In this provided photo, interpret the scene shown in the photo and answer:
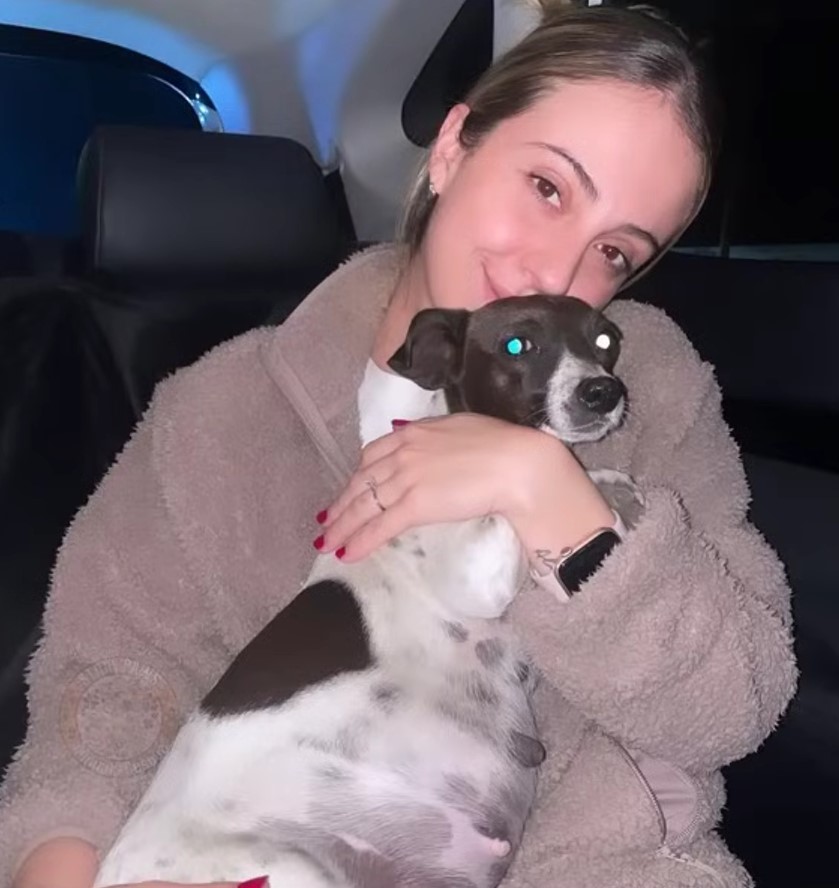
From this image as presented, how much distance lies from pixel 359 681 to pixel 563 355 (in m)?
0.52

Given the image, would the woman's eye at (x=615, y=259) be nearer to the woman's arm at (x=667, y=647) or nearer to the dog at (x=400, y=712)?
the dog at (x=400, y=712)

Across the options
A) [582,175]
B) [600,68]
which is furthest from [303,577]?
[600,68]

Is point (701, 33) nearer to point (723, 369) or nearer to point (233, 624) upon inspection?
point (723, 369)

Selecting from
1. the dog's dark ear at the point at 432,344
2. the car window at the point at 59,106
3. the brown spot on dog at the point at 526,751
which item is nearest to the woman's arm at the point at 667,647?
the brown spot on dog at the point at 526,751

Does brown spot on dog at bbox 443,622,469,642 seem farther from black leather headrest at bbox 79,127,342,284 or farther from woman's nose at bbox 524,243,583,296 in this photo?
black leather headrest at bbox 79,127,342,284

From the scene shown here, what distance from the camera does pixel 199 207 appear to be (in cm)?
228

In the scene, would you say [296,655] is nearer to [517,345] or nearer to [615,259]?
[517,345]

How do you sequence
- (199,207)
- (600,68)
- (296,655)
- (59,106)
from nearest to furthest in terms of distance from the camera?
(296,655) → (600,68) → (199,207) → (59,106)

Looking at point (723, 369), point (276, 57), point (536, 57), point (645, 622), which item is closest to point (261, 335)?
point (536, 57)

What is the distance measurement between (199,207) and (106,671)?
38.1 inches

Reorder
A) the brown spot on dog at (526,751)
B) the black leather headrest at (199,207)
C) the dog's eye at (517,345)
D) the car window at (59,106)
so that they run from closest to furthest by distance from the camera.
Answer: the brown spot on dog at (526,751) → the dog's eye at (517,345) → the black leather headrest at (199,207) → the car window at (59,106)

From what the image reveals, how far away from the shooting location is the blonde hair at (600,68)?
5.41 ft

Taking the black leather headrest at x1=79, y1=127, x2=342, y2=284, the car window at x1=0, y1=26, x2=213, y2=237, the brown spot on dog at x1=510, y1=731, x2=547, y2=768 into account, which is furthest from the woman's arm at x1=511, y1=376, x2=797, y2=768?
the car window at x1=0, y1=26, x2=213, y2=237

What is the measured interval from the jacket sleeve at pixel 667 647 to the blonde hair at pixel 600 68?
0.55 m
